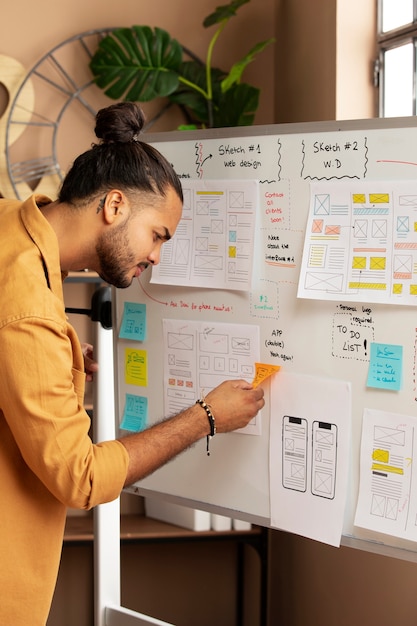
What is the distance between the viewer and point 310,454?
1.62 meters

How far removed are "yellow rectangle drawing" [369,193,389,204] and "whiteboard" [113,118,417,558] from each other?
3cm

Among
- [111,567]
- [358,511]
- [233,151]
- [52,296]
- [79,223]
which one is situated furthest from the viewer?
[111,567]

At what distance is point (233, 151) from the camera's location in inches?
66.6

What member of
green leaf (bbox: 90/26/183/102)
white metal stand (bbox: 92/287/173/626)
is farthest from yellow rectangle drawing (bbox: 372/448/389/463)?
green leaf (bbox: 90/26/183/102)

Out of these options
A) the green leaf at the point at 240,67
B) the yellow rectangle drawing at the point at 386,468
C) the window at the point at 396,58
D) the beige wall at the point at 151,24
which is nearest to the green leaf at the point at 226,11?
the green leaf at the point at 240,67

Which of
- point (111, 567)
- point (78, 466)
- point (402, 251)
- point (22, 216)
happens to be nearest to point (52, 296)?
point (22, 216)

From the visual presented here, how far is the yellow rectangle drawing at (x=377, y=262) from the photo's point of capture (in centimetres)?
149

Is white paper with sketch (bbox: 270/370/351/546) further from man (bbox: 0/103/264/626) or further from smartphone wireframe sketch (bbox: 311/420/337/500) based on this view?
man (bbox: 0/103/264/626)

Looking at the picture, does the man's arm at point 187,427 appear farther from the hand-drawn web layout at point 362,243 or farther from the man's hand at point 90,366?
the man's hand at point 90,366

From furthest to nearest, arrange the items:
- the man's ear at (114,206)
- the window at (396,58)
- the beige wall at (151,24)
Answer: the beige wall at (151,24), the window at (396,58), the man's ear at (114,206)

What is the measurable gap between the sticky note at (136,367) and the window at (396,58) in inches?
41.5

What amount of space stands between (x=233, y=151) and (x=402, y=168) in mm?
385

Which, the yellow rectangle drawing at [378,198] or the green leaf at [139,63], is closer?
the yellow rectangle drawing at [378,198]

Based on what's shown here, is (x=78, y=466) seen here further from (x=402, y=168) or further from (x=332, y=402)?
(x=402, y=168)
